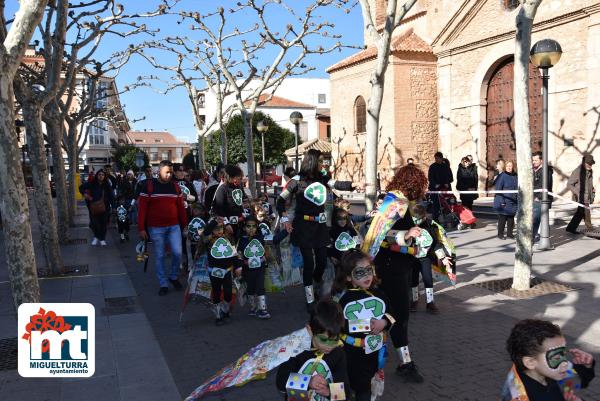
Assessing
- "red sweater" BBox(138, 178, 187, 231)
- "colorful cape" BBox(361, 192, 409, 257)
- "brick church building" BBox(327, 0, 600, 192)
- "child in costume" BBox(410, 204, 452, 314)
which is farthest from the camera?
"brick church building" BBox(327, 0, 600, 192)

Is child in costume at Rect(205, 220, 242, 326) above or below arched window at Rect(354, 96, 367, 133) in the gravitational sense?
below

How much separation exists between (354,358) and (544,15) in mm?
16086

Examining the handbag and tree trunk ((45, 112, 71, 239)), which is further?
tree trunk ((45, 112, 71, 239))

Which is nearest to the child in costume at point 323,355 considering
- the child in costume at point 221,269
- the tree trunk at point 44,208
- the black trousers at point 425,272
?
the child in costume at point 221,269

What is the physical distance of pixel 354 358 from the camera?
3418 millimetres

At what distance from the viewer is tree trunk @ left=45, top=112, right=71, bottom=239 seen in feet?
40.7

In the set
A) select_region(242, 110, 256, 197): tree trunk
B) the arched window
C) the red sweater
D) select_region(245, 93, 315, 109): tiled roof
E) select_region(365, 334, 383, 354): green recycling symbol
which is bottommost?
select_region(365, 334, 383, 354): green recycling symbol

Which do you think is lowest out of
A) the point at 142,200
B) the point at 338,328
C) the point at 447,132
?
the point at 338,328

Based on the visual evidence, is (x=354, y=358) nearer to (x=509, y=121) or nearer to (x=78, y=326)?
(x=78, y=326)

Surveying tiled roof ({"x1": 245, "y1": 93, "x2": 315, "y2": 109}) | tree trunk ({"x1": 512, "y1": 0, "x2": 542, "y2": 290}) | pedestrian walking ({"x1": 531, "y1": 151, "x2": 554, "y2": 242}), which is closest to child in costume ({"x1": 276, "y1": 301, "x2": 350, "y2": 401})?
tree trunk ({"x1": 512, "y1": 0, "x2": 542, "y2": 290})

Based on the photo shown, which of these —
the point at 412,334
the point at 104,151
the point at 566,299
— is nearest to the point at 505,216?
the point at 566,299

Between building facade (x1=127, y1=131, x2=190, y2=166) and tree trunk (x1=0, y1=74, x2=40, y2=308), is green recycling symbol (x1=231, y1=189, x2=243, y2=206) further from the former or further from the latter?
building facade (x1=127, y1=131, x2=190, y2=166)

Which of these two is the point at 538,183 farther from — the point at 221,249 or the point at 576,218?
the point at 221,249

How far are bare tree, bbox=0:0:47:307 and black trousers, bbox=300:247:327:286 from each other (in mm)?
2853
